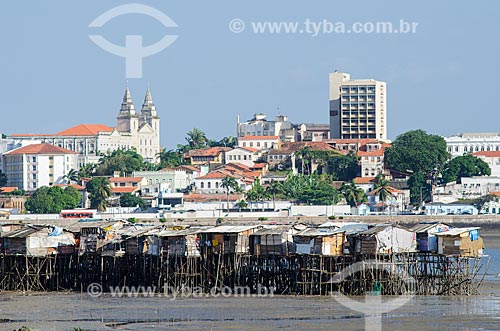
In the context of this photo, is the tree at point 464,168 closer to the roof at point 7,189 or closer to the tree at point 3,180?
the roof at point 7,189

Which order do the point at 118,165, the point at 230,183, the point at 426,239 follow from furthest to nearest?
the point at 118,165 → the point at 230,183 → the point at 426,239

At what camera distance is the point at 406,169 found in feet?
551

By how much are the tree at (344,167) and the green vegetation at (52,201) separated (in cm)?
3402

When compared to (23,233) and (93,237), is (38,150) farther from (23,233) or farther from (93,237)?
(23,233)

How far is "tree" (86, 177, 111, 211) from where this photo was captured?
148500 mm

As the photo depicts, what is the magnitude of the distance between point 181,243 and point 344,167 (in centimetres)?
11101

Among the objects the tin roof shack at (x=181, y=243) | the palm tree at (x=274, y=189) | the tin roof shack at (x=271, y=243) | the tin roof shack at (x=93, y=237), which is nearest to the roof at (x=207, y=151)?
the palm tree at (x=274, y=189)

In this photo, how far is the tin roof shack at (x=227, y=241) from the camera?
60875mm

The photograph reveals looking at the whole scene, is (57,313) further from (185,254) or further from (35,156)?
(35,156)

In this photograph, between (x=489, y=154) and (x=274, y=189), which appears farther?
(x=489, y=154)

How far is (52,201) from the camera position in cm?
14900

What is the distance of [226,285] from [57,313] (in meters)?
9.21

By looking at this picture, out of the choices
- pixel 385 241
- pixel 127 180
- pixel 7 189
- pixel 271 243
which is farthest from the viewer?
pixel 7 189

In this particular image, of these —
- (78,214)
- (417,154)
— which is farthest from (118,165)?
(78,214)
